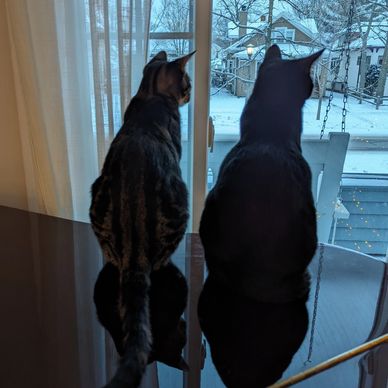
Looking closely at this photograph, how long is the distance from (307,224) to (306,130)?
2.06 feet

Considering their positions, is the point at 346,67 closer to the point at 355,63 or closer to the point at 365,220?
the point at 355,63

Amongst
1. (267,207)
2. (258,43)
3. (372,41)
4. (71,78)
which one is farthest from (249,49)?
(267,207)

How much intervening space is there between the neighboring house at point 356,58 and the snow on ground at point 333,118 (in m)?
0.05

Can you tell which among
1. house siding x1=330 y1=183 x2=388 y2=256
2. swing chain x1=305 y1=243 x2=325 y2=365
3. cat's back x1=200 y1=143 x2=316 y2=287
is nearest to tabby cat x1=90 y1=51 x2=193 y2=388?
cat's back x1=200 y1=143 x2=316 y2=287

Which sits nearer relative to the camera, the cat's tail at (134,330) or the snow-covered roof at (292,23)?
the cat's tail at (134,330)

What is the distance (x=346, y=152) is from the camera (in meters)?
1.54

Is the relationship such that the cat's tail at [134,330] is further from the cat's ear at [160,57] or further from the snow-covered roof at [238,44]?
the snow-covered roof at [238,44]

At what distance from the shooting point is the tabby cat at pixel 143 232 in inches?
32.4

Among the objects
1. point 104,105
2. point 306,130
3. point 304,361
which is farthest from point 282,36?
point 304,361

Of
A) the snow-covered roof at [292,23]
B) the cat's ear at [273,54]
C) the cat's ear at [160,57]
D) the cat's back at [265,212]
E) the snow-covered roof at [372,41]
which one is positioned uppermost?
the snow-covered roof at [292,23]

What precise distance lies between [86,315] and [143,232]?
21cm

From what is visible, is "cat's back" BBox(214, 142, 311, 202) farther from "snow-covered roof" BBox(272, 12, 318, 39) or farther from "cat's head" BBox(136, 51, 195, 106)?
"snow-covered roof" BBox(272, 12, 318, 39)

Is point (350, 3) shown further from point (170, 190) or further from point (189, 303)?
point (189, 303)

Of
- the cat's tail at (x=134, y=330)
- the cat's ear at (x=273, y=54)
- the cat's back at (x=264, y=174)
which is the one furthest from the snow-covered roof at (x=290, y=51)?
the cat's tail at (x=134, y=330)
